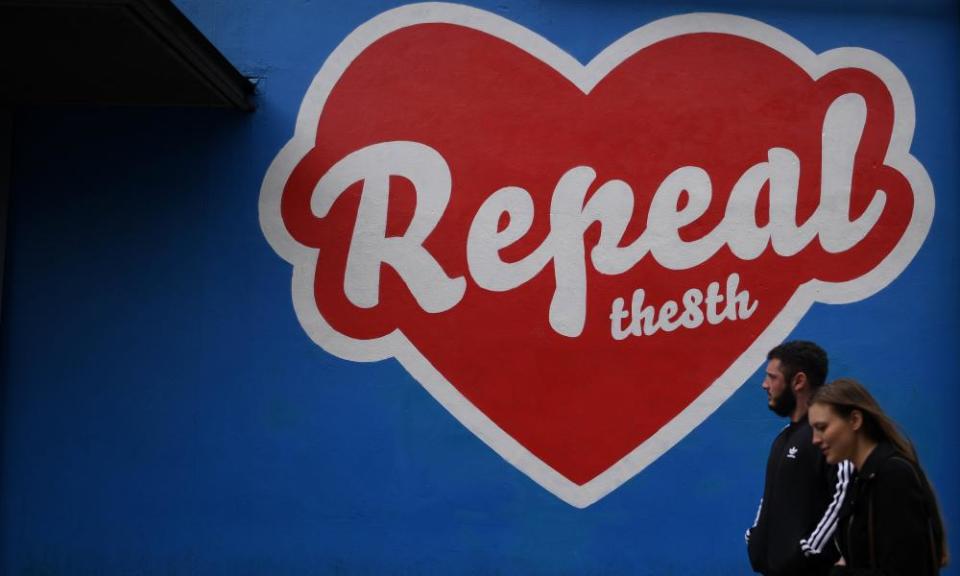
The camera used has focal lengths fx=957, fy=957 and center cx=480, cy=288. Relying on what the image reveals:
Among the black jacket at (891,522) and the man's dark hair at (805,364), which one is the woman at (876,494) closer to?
the black jacket at (891,522)

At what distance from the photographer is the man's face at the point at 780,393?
4422 mm

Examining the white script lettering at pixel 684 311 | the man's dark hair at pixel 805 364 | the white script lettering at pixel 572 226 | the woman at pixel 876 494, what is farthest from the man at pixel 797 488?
the white script lettering at pixel 572 226

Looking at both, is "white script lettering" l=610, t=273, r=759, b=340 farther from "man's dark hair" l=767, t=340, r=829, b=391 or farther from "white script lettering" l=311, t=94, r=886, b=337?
"man's dark hair" l=767, t=340, r=829, b=391

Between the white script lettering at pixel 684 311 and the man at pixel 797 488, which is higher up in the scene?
the white script lettering at pixel 684 311

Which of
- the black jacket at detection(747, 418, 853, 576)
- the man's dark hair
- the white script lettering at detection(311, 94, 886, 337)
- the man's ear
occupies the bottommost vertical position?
the black jacket at detection(747, 418, 853, 576)

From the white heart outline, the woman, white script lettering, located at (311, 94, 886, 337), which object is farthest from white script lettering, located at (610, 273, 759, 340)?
the woman

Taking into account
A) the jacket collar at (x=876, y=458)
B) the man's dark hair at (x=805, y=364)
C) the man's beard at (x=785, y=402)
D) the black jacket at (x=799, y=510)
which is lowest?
the black jacket at (x=799, y=510)

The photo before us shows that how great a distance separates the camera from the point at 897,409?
21.6ft

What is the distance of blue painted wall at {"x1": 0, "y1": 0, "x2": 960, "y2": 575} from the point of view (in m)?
6.43

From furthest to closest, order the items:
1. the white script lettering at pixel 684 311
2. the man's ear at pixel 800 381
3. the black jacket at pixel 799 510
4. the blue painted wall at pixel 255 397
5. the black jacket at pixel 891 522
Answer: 1. the white script lettering at pixel 684 311
2. the blue painted wall at pixel 255 397
3. the man's ear at pixel 800 381
4. the black jacket at pixel 799 510
5. the black jacket at pixel 891 522

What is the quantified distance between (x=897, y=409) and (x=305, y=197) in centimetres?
432

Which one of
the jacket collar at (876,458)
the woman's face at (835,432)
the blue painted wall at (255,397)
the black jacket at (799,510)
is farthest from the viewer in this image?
the blue painted wall at (255,397)

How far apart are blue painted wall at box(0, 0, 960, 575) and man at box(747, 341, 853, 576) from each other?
2.15 metres

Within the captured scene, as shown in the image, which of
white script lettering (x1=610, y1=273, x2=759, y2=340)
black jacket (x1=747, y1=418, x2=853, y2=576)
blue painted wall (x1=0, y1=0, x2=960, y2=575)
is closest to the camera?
black jacket (x1=747, y1=418, x2=853, y2=576)
